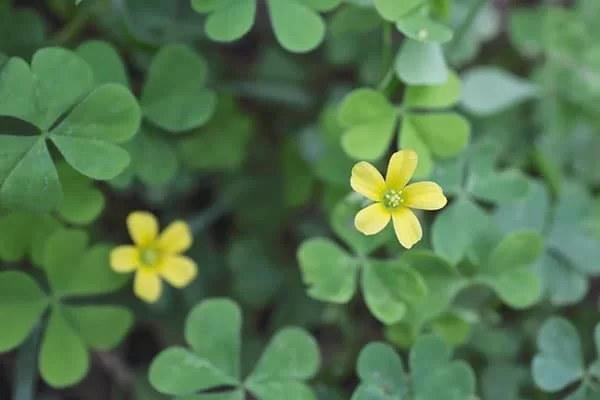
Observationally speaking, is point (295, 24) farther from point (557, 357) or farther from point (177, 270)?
point (557, 357)

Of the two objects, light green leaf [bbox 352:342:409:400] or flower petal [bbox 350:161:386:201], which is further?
light green leaf [bbox 352:342:409:400]

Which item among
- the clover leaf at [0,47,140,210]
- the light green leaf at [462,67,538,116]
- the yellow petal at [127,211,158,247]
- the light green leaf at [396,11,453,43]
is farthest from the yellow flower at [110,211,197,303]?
the light green leaf at [462,67,538,116]

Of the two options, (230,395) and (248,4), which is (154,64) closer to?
(248,4)

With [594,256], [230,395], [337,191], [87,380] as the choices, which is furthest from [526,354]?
[87,380]

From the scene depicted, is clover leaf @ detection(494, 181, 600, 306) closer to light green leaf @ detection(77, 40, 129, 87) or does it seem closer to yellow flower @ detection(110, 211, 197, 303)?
yellow flower @ detection(110, 211, 197, 303)

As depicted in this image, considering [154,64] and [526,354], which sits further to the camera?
[526,354]

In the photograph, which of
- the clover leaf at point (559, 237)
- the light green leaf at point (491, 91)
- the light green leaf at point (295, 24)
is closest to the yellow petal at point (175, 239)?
the light green leaf at point (295, 24)

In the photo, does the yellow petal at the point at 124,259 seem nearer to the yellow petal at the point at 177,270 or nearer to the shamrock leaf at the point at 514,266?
the yellow petal at the point at 177,270
